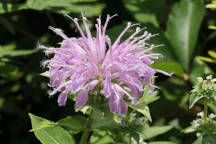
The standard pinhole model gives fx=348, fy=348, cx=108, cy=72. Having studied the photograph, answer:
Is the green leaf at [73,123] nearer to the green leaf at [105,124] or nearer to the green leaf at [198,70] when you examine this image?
the green leaf at [105,124]

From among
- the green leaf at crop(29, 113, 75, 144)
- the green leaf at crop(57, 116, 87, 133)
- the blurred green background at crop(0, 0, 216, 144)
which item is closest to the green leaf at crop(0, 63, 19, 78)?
the blurred green background at crop(0, 0, 216, 144)

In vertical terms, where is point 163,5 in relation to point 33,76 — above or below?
above

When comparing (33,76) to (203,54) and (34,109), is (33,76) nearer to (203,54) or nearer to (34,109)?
(34,109)

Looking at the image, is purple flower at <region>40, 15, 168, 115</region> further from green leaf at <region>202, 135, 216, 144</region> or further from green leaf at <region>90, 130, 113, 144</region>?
green leaf at <region>90, 130, 113, 144</region>

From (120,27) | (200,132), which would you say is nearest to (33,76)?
(120,27)

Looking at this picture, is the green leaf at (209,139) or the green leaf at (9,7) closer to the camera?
the green leaf at (209,139)

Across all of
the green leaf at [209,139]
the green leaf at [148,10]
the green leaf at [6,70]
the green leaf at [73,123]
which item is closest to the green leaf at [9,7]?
the green leaf at [6,70]
